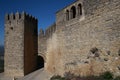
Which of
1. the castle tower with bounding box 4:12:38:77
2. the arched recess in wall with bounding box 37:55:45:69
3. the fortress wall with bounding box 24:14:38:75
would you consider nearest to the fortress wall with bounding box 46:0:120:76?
the castle tower with bounding box 4:12:38:77

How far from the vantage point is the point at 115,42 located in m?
8.95

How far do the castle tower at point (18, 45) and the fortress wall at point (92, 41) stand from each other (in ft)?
17.8

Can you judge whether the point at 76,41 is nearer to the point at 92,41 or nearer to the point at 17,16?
the point at 92,41

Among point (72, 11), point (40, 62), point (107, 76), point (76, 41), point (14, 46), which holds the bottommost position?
point (40, 62)

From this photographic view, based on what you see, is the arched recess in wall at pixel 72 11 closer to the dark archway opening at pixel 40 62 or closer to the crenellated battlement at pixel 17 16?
the crenellated battlement at pixel 17 16

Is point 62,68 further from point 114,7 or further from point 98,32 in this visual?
point 114,7

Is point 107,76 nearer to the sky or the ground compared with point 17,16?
nearer to the ground

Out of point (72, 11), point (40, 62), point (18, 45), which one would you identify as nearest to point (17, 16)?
point (18, 45)

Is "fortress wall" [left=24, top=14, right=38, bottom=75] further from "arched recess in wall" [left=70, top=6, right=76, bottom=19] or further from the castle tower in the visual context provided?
"arched recess in wall" [left=70, top=6, right=76, bottom=19]

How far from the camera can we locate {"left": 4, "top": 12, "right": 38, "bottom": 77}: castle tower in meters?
18.4

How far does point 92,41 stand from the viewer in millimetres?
10609

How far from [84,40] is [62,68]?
3.46 meters

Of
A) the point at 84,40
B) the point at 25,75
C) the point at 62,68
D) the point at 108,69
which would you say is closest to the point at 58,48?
the point at 62,68

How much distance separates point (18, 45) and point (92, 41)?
9739 mm
